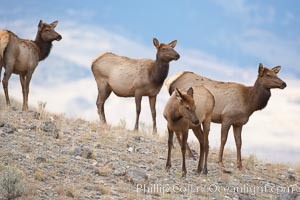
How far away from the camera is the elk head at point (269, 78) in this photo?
677 inches

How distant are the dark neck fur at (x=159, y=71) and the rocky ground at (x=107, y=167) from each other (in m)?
1.88

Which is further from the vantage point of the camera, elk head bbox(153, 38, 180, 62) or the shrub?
elk head bbox(153, 38, 180, 62)

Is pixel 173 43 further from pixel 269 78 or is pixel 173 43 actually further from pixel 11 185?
pixel 11 185

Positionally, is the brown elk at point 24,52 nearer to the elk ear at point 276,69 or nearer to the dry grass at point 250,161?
the dry grass at point 250,161

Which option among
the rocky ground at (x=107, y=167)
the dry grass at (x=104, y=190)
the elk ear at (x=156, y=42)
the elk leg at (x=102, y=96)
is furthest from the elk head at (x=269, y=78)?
the dry grass at (x=104, y=190)

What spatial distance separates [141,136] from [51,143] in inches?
141

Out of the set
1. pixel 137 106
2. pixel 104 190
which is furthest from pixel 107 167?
pixel 137 106

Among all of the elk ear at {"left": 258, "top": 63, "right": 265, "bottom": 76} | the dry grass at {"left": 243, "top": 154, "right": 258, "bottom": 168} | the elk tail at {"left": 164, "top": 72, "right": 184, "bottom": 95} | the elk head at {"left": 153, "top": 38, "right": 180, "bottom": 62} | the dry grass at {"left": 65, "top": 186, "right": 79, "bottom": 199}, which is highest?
the elk head at {"left": 153, "top": 38, "right": 180, "bottom": 62}

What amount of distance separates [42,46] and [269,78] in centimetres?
807

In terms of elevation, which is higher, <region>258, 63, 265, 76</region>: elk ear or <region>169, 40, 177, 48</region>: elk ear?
<region>169, 40, 177, 48</region>: elk ear

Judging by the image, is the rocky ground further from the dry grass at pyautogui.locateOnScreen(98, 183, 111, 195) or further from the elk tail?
the elk tail

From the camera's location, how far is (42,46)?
2128cm

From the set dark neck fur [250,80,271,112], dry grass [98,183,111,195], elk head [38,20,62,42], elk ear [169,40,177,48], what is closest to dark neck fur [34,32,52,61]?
elk head [38,20,62,42]

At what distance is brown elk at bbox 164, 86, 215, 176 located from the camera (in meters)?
13.5
